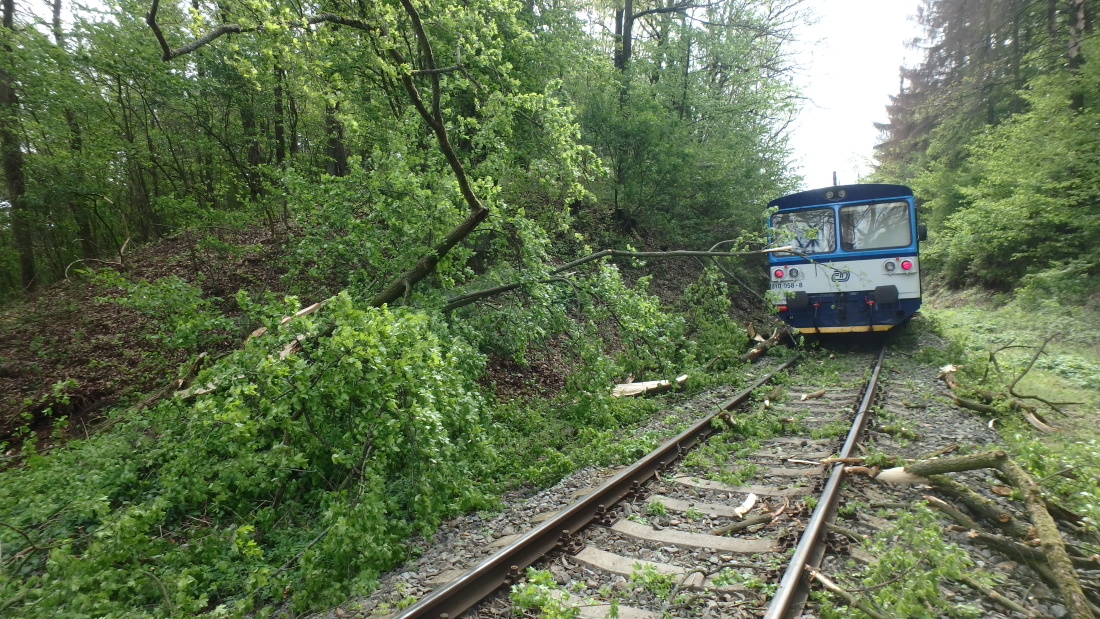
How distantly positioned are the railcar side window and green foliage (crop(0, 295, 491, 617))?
9.07 meters

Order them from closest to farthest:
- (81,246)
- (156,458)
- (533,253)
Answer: (156,458)
(533,253)
(81,246)

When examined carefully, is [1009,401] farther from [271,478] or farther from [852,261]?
[271,478]

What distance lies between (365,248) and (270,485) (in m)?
2.85

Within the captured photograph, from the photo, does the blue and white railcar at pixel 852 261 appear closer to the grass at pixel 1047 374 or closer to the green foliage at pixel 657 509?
the grass at pixel 1047 374

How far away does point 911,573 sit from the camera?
120 inches

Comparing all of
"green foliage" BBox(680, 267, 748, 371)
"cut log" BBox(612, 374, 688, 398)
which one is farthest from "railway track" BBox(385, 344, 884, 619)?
"green foliage" BBox(680, 267, 748, 371)

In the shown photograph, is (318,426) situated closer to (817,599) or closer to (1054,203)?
(817,599)

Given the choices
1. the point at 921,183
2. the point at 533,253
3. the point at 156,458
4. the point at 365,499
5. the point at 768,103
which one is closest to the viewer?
the point at 365,499

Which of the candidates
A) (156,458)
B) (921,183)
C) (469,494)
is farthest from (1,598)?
(921,183)

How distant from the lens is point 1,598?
10.4 ft

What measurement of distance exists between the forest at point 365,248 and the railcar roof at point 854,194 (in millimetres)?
3242

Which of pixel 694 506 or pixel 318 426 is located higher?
pixel 318 426

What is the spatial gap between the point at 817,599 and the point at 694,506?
144cm

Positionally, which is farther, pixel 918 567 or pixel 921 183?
pixel 921 183
